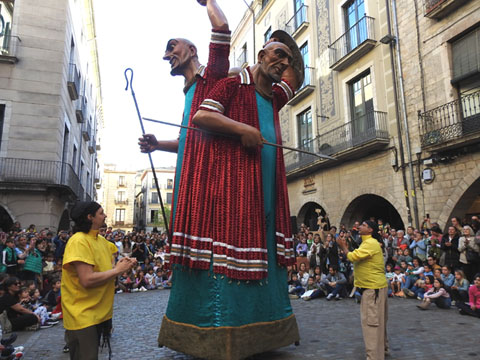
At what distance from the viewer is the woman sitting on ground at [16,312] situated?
575 centimetres

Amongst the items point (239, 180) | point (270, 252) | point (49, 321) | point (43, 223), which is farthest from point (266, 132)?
point (43, 223)

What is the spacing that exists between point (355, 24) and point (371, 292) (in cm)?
1302

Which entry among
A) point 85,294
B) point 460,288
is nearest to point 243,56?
point 460,288

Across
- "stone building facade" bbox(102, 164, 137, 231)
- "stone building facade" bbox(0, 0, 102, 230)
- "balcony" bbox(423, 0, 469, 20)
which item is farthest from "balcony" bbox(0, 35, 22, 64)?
"stone building facade" bbox(102, 164, 137, 231)

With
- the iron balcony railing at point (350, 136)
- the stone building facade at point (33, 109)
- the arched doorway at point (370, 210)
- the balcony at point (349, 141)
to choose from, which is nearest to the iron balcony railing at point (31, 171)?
the stone building facade at point (33, 109)

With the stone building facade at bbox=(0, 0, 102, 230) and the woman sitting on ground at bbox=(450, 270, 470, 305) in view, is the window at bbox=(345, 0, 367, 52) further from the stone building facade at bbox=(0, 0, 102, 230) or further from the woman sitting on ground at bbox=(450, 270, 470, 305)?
the stone building facade at bbox=(0, 0, 102, 230)

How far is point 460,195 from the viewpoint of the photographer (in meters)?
10.4

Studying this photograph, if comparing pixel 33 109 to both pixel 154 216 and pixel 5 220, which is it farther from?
pixel 154 216

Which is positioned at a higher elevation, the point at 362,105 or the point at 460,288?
the point at 362,105

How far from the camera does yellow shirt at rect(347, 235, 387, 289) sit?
4086 millimetres

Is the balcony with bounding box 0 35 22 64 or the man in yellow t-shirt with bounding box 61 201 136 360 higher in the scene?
the balcony with bounding box 0 35 22 64

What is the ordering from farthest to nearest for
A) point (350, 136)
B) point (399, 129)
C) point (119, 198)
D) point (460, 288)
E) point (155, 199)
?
point (155, 199) < point (119, 198) < point (350, 136) < point (399, 129) < point (460, 288)

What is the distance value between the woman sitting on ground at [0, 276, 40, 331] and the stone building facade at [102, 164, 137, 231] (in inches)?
2190

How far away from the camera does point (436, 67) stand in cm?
1142
